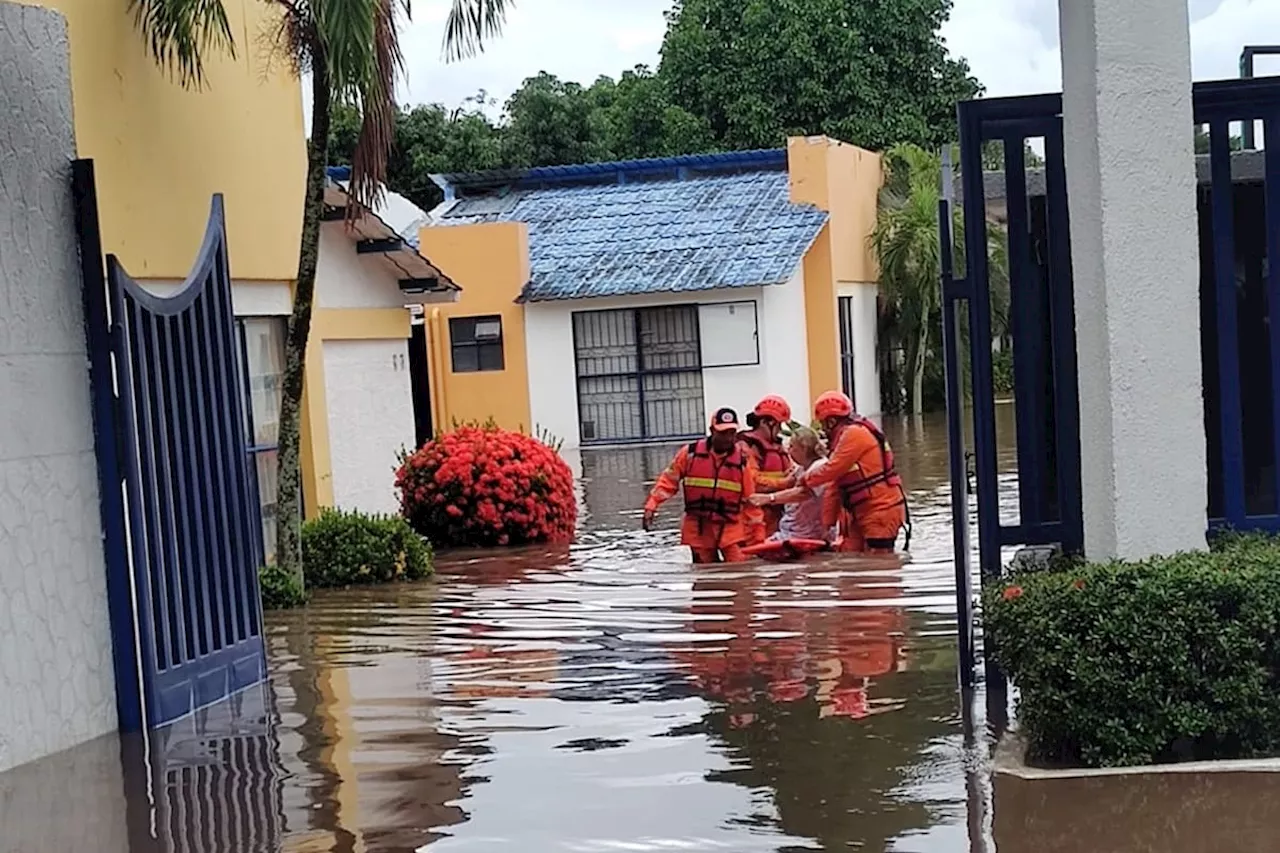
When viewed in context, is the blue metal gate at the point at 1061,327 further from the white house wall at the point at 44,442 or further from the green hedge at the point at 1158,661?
the white house wall at the point at 44,442

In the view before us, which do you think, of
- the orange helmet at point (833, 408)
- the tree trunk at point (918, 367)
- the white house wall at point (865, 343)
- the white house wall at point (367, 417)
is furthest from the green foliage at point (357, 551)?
the tree trunk at point (918, 367)

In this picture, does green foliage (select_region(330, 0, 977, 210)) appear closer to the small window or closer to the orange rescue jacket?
the small window

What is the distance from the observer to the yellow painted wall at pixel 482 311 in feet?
111

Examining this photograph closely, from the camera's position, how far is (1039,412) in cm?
812

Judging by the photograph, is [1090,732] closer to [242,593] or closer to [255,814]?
Result: [255,814]

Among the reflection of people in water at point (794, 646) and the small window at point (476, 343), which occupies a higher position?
the small window at point (476, 343)

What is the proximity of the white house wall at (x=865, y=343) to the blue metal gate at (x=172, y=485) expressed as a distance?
26529 millimetres

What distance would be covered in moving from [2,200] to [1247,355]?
5.32 meters

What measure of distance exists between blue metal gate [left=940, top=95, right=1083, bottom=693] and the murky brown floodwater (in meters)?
0.82

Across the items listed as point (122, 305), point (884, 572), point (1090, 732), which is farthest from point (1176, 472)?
point (884, 572)

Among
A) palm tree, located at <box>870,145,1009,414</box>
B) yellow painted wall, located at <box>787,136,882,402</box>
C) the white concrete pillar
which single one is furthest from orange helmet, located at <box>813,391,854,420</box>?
palm tree, located at <box>870,145,1009,414</box>

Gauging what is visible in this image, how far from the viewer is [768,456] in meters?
16.5

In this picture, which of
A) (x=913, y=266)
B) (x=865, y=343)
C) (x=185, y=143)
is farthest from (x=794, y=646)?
(x=865, y=343)

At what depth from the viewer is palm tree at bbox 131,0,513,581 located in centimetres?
1274
